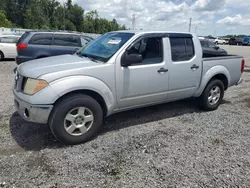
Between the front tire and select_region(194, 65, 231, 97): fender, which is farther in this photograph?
select_region(194, 65, 231, 97): fender

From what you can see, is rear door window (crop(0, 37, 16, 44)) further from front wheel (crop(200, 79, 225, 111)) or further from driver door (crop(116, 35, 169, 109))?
front wheel (crop(200, 79, 225, 111))

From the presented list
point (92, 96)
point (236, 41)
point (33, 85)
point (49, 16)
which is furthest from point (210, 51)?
point (49, 16)

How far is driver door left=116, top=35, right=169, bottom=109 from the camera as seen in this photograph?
3590 millimetres

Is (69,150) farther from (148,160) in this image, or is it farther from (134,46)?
(134,46)

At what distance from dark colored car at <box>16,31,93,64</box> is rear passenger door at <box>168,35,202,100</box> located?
5042 mm

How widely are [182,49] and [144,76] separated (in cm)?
117

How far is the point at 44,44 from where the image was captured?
8523 millimetres

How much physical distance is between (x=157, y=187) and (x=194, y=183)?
0.47m

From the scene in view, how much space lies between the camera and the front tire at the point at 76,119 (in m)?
3.11

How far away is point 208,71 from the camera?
4.71 meters

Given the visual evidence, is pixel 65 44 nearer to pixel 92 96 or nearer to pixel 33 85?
pixel 92 96

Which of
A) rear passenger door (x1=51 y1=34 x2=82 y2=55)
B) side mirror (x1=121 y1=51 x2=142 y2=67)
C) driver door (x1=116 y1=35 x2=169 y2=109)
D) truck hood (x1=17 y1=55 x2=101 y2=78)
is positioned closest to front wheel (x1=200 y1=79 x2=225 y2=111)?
driver door (x1=116 y1=35 x2=169 y2=109)

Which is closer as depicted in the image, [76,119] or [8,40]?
[76,119]

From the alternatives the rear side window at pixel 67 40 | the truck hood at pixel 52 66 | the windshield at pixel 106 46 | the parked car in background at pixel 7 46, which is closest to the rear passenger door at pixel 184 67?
the windshield at pixel 106 46
